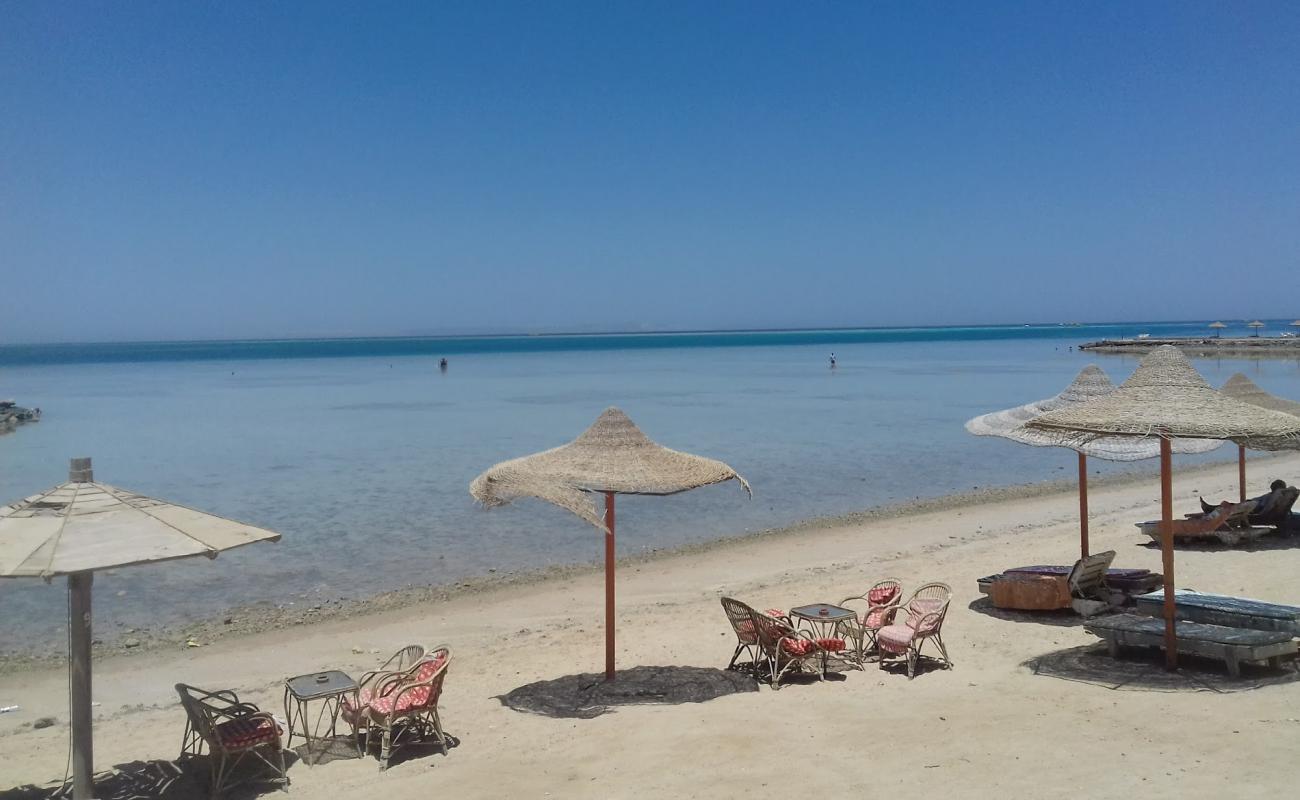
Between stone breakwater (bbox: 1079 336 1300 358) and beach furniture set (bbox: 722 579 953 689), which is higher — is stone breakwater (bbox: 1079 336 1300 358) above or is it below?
above

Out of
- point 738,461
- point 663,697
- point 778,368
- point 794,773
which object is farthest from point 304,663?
point 778,368

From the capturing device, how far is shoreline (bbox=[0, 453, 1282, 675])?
10250 millimetres

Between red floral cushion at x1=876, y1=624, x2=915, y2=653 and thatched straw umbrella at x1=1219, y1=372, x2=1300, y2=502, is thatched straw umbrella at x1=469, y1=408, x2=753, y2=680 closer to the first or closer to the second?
red floral cushion at x1=876, y1=624, x2=915, y2=653

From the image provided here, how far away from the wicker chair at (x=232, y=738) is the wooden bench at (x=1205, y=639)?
6528 mm

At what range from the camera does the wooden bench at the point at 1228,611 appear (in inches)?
295

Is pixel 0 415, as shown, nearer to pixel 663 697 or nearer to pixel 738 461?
pixel 738 461

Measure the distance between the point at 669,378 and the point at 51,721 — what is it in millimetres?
56044

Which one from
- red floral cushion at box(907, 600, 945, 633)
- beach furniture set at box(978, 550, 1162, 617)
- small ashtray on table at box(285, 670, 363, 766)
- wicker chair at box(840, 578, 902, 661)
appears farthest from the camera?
beach furniture set at box(978, 550, 1162, 617)

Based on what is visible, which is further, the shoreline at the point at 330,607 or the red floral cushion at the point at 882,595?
the shoreline at the point at 330,607

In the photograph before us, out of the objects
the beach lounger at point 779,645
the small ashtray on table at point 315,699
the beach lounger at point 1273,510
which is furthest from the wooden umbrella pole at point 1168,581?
the beach lounger at point 1273,510

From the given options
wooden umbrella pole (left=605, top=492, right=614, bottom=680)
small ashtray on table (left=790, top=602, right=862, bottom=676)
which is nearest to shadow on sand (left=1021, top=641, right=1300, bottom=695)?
small ashtray on table (left=790, top=602, right=862, bottom=676)

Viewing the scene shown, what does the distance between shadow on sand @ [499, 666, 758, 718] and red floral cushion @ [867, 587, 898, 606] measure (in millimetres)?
2002

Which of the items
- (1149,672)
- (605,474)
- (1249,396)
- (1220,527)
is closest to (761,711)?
(605,474)

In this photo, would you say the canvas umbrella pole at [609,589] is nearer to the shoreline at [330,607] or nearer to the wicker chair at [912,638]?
the wicker chair at [912,638]
